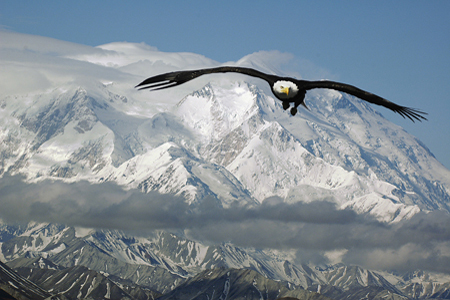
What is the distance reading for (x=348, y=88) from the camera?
22.5 metres

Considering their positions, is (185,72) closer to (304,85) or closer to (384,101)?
(304,85)

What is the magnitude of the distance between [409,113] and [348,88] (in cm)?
252

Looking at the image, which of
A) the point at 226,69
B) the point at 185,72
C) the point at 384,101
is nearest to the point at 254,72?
the point at 226,69

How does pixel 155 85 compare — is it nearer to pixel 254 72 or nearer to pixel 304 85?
pixel 254 72

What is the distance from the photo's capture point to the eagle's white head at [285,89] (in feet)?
67.1

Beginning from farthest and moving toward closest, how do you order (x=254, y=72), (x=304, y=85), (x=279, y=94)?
(x=254, y=72)
(x=304, y=85)
(x=279, y=94)

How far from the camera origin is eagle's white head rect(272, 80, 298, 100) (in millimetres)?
20453

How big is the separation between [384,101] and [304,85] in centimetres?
286

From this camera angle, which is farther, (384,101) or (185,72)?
(185,72)

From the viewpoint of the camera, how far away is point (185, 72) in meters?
24.4

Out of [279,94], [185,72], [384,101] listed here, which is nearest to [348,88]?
[384,101]

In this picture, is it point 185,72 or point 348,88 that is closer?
point 348,88

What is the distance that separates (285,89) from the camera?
20375 mm

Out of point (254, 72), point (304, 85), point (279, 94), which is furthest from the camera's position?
point (254, 72)
